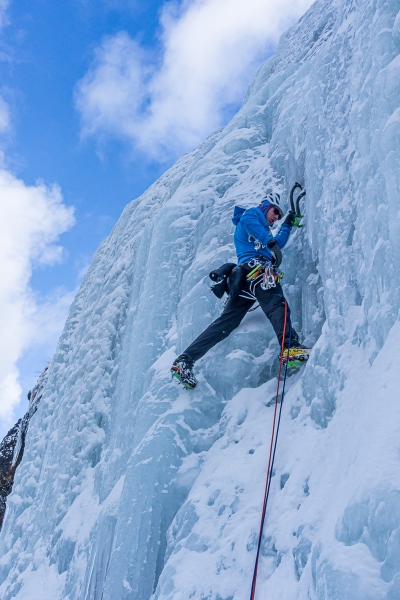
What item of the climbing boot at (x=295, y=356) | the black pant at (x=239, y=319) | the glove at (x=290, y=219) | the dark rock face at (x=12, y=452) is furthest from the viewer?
the dark rock face at (x=12, y=452)

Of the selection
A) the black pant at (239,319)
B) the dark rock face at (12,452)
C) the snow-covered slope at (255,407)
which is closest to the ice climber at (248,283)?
the black pant at (239,319)

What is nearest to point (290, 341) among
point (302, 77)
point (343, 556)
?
point (343, 556)

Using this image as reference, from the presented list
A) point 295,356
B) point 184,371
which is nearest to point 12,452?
point 184,371

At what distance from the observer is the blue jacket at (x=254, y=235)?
4832 millimetres

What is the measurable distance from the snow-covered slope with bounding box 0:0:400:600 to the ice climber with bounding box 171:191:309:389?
0.57 feet

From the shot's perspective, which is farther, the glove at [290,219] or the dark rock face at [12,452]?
the dark rock face at [12,452]

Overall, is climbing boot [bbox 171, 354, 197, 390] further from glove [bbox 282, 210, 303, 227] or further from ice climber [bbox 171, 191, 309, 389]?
glove [bbox 282, 210, 303, 227]

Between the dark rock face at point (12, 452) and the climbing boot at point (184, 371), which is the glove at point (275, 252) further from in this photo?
the dark rock face at point (12, 452)

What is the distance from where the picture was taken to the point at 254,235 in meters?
4.84

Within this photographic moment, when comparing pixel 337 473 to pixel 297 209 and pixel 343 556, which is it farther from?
pixel 297 209

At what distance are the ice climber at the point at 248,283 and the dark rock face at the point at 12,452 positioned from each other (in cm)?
859

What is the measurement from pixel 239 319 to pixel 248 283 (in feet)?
1.11

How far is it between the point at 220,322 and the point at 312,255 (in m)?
1.00

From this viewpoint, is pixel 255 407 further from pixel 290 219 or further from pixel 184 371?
pixel 290 219
